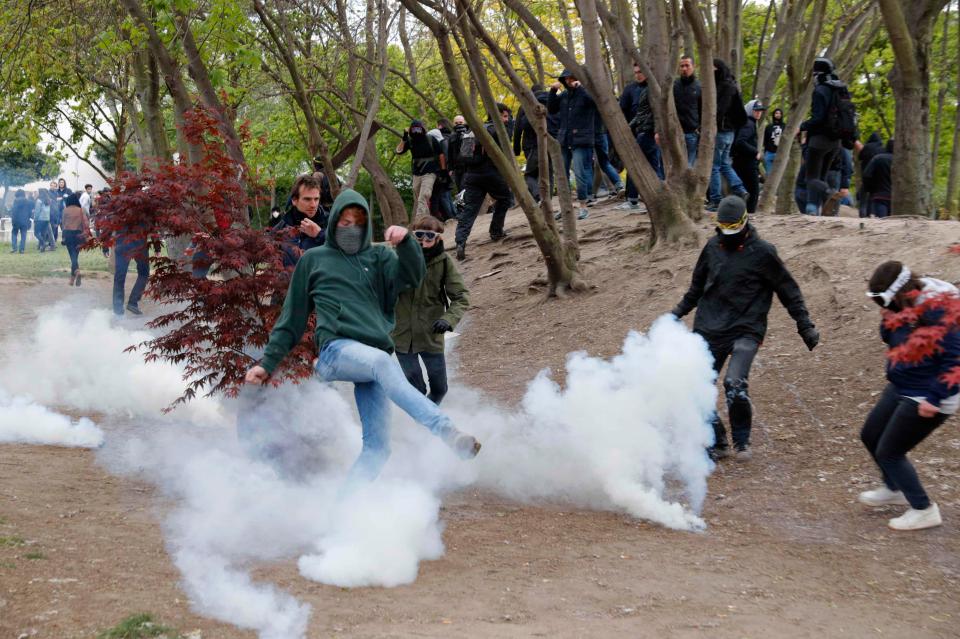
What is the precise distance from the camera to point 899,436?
232 inches

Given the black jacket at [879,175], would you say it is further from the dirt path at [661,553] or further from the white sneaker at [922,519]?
the white sneaker at [922,519]

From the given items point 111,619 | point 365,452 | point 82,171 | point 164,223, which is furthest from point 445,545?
point 82,171

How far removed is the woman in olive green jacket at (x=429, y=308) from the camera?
7.43 meters

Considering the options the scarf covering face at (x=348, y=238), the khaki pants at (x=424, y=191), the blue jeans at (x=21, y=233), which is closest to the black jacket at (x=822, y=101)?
the khaki pants at (x=424, y=191)

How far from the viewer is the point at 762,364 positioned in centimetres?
907

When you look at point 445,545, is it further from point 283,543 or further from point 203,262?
point 203,262

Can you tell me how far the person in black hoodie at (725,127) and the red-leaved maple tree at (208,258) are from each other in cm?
730

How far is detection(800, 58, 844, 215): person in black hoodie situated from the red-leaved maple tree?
8.15m

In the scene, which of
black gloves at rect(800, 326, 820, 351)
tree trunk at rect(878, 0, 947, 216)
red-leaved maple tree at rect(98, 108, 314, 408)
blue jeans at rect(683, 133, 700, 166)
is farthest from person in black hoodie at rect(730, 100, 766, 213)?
red-leaved maple tree at rect(98, 108, 314, 408)

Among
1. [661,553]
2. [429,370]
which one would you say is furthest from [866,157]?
[661,553]

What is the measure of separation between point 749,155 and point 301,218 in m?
8.41

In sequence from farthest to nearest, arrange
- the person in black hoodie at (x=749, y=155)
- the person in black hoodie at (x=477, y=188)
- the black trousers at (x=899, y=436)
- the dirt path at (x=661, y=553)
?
1. the person in black hoodie at (x=477, y=188)
2. the person in black hoodie at (x=749, y=155)
3. the black trousers at (x=899, y=436)
4. the dirt path at (x=661, y=553)

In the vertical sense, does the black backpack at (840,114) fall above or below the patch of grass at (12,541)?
above

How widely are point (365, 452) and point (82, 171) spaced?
52.7m
